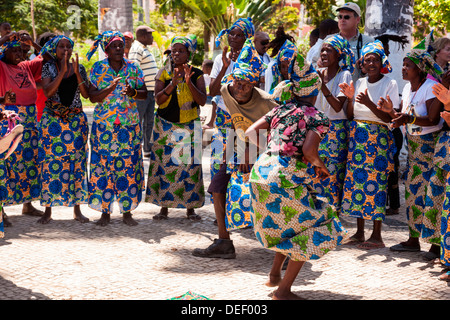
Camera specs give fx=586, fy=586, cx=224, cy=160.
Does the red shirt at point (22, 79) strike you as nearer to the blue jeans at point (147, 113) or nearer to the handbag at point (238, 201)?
the handbag at point (238, 201)

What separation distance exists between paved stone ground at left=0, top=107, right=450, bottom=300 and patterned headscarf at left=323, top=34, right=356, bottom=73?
195 centimetres

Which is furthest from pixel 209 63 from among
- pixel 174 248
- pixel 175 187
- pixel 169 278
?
pixel 169 278

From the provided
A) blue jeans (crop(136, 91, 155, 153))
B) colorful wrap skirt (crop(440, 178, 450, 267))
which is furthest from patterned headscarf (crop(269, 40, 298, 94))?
blue jeans (crop(136, 91, 155, 153))

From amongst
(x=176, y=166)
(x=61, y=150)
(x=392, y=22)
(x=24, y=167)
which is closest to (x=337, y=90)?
(x=176, y=166)

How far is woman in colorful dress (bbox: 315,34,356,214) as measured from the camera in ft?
20.5

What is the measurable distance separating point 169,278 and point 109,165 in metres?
2.12

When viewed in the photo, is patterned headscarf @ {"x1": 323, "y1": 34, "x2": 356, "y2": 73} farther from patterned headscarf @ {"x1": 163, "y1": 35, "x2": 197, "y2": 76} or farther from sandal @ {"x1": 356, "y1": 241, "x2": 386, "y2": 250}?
sandal @ {"x1": 356, "y1": 241, "x2": 386, "y2": 250}

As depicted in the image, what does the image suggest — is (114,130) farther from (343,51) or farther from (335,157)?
(343,51)

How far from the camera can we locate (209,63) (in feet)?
45.3

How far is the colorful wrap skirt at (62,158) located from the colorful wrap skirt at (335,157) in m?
2.76

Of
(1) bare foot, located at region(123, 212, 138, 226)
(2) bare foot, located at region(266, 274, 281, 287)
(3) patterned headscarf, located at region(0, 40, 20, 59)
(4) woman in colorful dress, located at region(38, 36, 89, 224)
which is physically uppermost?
(3) patterned headscarf, located at region(0, 40, 20, 59)

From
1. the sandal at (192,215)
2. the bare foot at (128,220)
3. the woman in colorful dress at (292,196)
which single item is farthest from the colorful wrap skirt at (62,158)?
the woman in colorful dress at (292,196)

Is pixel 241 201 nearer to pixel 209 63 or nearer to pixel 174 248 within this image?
pixel 174 248
